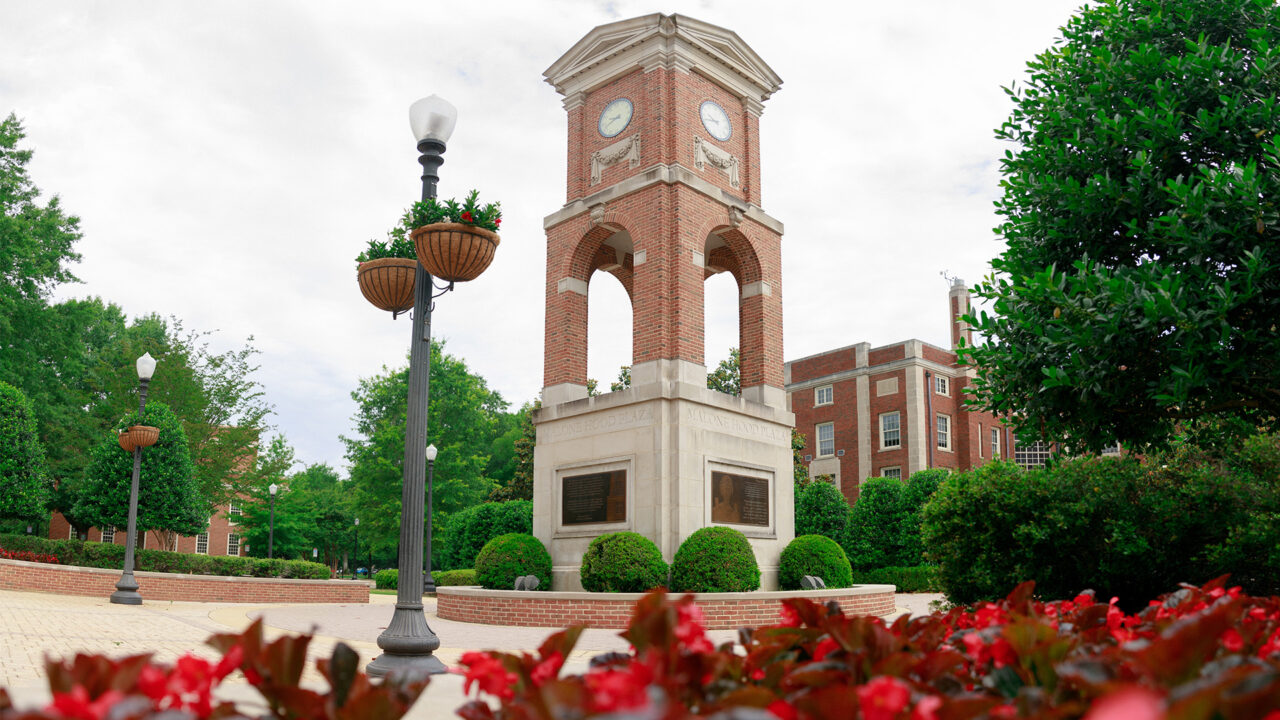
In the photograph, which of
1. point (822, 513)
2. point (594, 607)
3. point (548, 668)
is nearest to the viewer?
point (548, 668)

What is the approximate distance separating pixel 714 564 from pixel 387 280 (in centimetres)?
855

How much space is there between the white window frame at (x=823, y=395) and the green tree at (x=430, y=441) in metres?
17.6

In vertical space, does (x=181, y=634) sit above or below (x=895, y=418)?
below

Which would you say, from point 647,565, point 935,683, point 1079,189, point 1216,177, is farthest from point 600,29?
point 935,683

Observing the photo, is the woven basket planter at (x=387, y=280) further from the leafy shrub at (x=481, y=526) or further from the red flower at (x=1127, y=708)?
the leafy shrub at (x=481, y=526)

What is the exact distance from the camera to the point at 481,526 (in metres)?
29.0

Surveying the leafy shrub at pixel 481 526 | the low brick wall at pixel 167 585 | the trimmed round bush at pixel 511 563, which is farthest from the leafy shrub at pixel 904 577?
the low brick wall at pixel 167 585

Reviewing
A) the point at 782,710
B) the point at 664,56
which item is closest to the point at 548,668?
the point at 782,710

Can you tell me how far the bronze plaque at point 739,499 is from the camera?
1708 cm

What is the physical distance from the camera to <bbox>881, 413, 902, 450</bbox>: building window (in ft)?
136

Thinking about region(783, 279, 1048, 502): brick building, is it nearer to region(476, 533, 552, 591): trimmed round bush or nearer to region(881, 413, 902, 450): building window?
region(881, 413, 902, 450): building window

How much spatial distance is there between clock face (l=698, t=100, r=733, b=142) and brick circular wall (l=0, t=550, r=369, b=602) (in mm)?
16972

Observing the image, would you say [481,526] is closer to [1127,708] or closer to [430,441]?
[430,441]

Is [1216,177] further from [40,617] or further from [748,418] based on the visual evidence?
[40,617]
